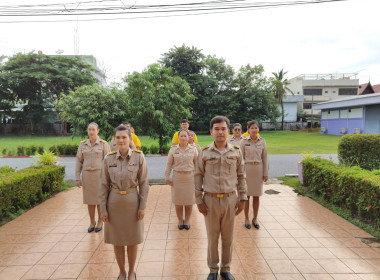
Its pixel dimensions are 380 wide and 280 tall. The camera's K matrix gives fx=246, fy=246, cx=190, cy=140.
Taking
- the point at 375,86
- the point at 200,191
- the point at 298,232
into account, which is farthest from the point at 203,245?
the point at 375,86

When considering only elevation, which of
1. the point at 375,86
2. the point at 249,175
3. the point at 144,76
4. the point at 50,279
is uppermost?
the point at 375,86

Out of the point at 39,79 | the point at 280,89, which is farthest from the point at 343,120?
the point at 39,79

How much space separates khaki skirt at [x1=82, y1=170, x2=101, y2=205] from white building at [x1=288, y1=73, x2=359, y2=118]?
36.4 meters

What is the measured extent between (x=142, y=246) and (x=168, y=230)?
2.19 feet

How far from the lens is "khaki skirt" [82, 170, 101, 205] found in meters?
4.16

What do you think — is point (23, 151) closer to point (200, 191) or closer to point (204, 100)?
point (200, 191)

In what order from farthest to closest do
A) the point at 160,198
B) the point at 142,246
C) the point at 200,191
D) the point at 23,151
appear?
the point at 23,151
the point at 160,198
the point at 142,246
the point at 200,191

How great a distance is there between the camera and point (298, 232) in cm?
416

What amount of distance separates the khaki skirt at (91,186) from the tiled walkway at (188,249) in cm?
58

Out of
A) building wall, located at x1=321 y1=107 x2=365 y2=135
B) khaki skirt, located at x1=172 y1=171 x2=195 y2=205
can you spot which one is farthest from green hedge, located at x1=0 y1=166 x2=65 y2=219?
building wall, located at x1=321 y1=107 x2=365 y2=135

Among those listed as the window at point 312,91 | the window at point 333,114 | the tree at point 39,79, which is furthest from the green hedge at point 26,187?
the window at point 312,91

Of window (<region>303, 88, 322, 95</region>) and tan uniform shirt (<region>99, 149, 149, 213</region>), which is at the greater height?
window (<region>303, 88, 322, 95</region>)

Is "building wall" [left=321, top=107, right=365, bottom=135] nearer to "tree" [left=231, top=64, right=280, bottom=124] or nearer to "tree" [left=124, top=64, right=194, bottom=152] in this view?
"tree" [left=231, top=64, right=280, bottom=124]

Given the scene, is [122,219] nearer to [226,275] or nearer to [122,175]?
[122,175]
